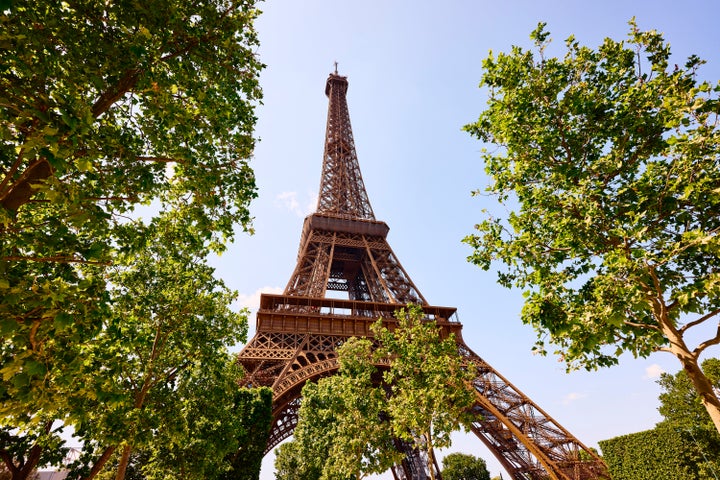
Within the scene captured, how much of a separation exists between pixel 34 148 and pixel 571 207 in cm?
804

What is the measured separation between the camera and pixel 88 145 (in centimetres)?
452

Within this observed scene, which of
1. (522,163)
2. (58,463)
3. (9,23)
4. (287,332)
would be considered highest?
(287,332)

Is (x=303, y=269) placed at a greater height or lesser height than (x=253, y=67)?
greater

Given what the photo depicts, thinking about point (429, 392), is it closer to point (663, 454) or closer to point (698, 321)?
point (698, 321)

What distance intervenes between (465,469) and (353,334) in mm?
45958

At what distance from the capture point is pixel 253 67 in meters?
6.81

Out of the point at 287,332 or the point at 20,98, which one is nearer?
the point at 20,98

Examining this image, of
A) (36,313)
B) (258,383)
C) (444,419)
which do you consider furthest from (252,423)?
(36,313)

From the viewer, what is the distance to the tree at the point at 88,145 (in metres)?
3.66

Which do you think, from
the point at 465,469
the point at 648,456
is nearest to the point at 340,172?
the point at 648,456

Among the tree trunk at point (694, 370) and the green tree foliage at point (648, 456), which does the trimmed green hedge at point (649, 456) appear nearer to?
the green tree foliage at point (648, 456)

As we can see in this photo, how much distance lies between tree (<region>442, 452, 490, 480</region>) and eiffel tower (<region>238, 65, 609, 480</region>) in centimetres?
3464

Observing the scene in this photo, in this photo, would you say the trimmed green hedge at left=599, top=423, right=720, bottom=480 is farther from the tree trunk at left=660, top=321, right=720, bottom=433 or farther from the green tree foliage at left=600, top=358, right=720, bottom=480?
the tree trunk at left=660, top=321, right=720, bottom=433

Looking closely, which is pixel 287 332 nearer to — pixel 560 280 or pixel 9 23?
pixel 560 280
